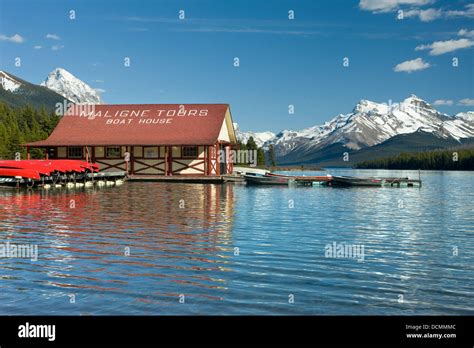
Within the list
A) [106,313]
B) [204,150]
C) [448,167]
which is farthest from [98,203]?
[448,167]

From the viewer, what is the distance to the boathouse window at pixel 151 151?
6044cm

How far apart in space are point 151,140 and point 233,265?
46596 mm

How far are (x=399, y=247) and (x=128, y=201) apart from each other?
20108mm

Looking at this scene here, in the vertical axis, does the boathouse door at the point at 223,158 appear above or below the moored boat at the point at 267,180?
above

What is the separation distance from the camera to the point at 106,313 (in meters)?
9.35

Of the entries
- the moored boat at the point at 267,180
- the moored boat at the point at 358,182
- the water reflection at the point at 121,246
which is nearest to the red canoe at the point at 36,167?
the water reflection at the point at 121,246

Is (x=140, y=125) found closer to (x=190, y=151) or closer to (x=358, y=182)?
(x=190, y=151)

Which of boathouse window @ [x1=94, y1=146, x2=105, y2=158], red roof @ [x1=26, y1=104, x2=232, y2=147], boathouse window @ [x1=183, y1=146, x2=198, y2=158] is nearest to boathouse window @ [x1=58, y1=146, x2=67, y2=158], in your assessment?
red roof @ [x1=26, y1=104, x2=232, y2=147]

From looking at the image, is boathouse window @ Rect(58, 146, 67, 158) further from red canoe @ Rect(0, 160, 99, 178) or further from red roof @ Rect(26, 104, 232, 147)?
red canoe @ Rect(0, 160, 99, 178)

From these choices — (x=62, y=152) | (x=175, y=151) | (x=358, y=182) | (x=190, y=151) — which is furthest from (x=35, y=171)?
(x=358, y=182)

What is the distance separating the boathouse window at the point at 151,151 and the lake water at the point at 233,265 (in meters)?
34.9

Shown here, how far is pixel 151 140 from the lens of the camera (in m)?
58.7

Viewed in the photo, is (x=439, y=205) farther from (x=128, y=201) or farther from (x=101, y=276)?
(x=101, y=276)

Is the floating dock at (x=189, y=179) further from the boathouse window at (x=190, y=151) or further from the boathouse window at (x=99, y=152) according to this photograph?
the boathouse window at (x=99, y=152)
